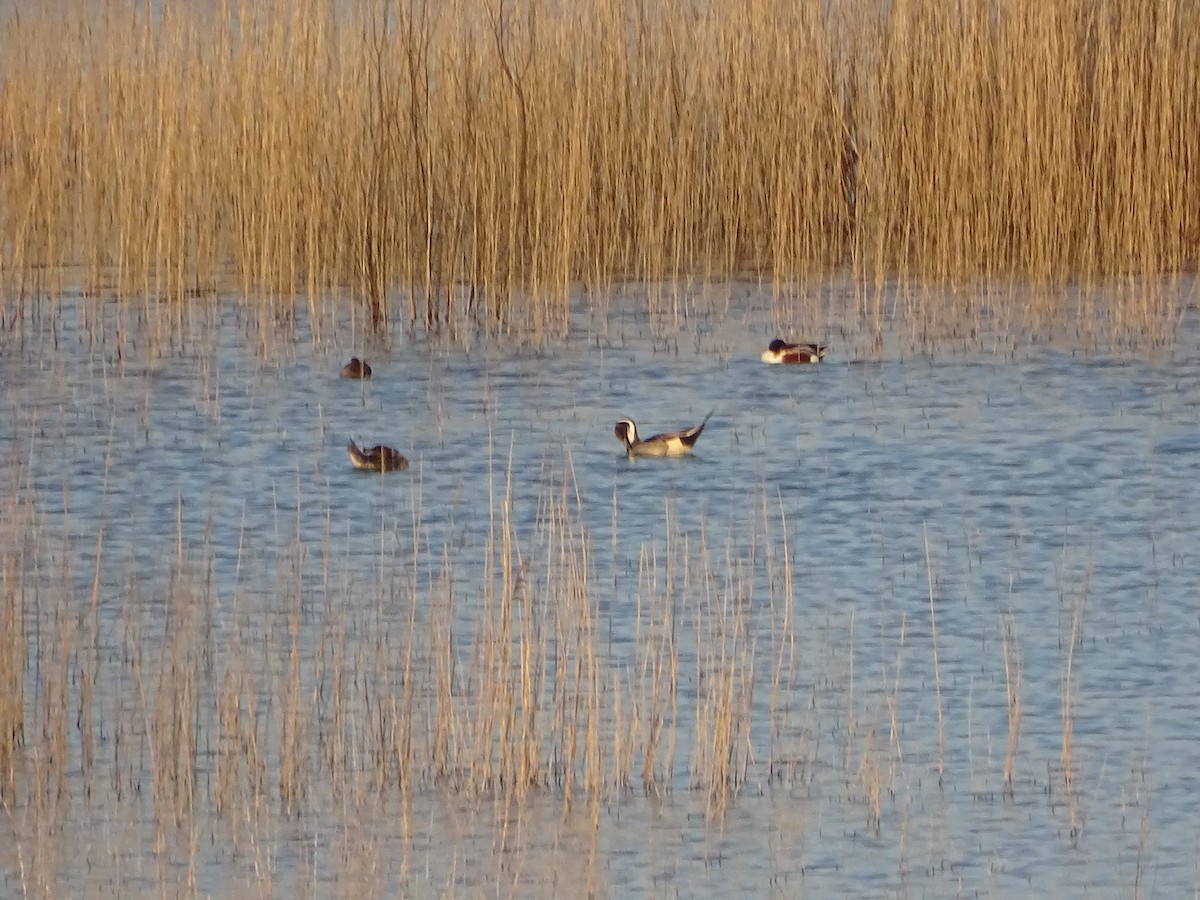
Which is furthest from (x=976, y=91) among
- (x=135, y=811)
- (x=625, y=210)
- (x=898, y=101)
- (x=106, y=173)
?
(x=135, y=811)

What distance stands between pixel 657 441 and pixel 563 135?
285cm

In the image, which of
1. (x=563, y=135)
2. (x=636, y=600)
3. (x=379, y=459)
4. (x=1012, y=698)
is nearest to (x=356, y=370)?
(x=563, y=135)

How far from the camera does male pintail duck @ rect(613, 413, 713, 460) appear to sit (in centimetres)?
884

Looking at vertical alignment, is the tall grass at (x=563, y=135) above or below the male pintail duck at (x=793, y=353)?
above

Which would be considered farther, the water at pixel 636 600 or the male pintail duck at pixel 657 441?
the male pintail duck at pixel 657 441

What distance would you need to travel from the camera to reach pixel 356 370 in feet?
34.2

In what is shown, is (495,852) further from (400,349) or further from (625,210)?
(625,210)

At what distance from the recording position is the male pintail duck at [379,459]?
8609mm

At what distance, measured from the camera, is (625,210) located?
466 inches

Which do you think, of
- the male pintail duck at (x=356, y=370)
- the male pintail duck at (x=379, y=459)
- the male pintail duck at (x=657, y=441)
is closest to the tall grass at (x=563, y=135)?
the male pintail duck at (x=356, y=370)

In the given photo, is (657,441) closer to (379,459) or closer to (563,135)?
(379,459)

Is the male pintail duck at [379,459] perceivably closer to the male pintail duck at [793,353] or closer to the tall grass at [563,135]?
the male pintail duck at [793,353]

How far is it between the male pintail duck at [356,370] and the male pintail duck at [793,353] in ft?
5.59

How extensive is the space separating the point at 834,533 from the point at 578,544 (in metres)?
0.82
